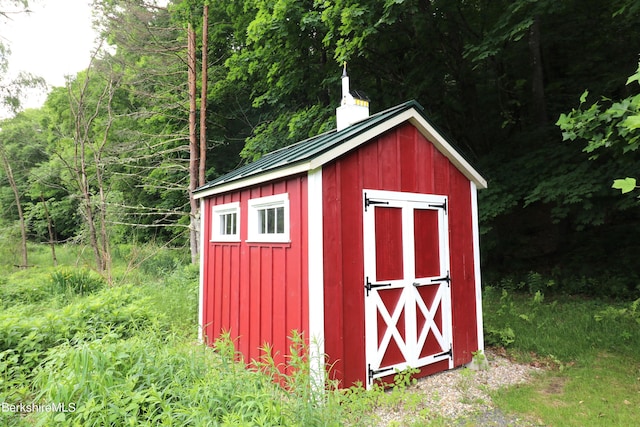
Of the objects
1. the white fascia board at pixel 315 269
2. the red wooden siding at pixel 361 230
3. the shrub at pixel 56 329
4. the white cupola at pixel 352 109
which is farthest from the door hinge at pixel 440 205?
the shrub at pixel 56 329

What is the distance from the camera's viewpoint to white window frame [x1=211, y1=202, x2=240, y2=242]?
16.0ft

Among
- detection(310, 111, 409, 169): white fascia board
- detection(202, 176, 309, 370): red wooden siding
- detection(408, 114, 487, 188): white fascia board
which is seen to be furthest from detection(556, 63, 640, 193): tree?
detection(202, 176, 309, 370): red wooden siding

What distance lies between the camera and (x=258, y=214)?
4.48m

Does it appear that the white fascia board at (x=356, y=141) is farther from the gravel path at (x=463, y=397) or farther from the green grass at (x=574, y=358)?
the green grass at (x=574, y=358)

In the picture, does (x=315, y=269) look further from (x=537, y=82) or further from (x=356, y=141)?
(x=537, y=82)

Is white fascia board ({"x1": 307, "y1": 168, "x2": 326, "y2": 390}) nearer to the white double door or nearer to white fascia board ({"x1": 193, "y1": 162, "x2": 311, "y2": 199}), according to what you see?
white fascia board ({"x1": 193, "y1": 162, "x2": 311, "y2": 199})

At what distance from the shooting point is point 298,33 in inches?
350

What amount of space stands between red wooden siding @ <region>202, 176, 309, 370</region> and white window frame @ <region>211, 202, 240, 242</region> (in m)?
0.07

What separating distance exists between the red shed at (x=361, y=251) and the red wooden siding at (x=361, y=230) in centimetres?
1

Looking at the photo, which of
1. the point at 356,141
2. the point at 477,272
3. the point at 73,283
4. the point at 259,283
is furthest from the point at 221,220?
the point at 73,283

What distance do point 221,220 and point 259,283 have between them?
1.62 m

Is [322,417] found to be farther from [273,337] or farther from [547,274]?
[547,274]

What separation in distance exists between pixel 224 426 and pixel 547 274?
9137 millimetres

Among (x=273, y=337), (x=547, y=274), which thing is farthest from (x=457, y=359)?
(x=547, y=274)
